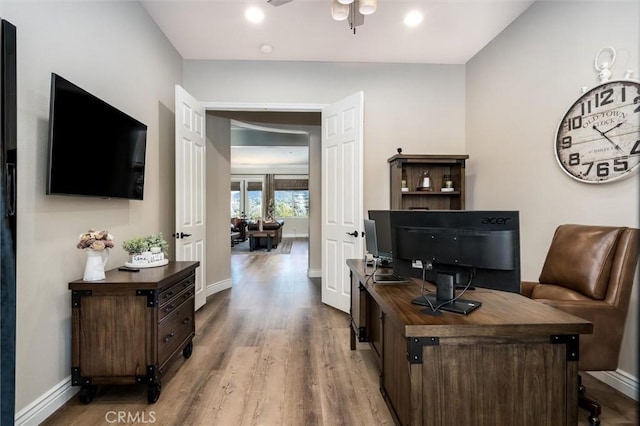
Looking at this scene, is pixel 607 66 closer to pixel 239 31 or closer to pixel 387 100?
pixel 387 100

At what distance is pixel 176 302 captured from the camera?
7.70ft

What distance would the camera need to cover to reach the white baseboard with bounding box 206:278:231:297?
14.7 ft

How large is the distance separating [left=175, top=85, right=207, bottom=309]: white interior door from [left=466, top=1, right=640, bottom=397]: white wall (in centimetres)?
337

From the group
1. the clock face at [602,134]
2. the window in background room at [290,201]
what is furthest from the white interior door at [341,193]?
the window in background room at [290,201]

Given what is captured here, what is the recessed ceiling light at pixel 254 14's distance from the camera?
2.97m

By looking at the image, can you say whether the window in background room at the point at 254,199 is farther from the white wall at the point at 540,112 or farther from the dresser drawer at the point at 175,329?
the dresser drawer at the point at 175,329

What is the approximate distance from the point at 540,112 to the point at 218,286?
14.4 feet

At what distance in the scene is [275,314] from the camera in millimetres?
3680

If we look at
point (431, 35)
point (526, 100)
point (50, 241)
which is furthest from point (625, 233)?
→ point (50, 241)

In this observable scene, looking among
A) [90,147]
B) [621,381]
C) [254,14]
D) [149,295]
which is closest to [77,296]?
[149,295]

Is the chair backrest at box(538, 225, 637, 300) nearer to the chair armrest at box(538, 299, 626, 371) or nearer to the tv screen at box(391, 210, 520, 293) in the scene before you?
the chair armrest at box(538, 299, 626, 371)

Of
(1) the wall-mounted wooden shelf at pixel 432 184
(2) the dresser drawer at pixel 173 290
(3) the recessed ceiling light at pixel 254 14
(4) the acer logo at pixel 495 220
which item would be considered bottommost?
(2) the dresser drawer at pixel 173 290

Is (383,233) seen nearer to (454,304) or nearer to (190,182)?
(454,304)

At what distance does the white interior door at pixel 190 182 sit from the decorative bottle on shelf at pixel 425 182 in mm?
2698
